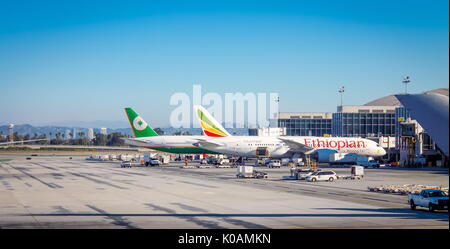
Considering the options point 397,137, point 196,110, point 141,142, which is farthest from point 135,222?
point 397,137

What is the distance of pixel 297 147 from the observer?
11019 centimetres

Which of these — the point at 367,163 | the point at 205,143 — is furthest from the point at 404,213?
the point at 205,143

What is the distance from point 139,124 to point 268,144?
81.4 feet

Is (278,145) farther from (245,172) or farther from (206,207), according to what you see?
(206,207)

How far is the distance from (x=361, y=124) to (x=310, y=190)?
12027 centimetres

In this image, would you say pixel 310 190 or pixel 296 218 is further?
pixel 310 190

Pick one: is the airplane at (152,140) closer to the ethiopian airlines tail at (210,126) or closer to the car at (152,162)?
the car at (152,162)

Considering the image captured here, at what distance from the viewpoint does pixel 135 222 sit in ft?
99.6

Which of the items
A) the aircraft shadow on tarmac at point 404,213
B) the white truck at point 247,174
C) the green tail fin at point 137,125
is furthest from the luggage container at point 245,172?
the green tail fin at point 137,125

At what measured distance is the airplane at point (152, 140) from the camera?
109 m

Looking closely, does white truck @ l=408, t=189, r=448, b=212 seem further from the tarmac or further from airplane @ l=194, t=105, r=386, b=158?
airplane @ l=194, t=105, r=386, b=158

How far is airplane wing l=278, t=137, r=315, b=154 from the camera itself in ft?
357

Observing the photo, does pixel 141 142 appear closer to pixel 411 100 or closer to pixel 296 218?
pixel 296 218

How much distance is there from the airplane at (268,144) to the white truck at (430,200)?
6975 cm
